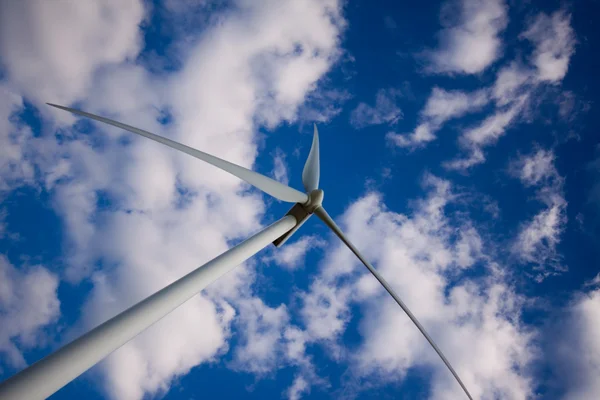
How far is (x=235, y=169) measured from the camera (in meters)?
14.0

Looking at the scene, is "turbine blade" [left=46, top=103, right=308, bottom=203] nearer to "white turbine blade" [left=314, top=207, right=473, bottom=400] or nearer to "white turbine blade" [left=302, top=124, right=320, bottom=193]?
"white turbine blade" [left=314, top=207, right=473, bottom=400]

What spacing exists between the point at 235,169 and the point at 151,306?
22.3 feet

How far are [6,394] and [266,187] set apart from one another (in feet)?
33.9

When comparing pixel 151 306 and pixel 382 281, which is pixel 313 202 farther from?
pixel 151 306

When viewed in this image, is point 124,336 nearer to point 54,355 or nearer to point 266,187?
point 54,355

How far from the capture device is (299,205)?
55.5ft

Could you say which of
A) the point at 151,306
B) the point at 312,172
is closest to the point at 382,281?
the point at 312,172

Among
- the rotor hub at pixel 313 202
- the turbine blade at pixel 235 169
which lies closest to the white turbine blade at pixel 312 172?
the rotor hub at pixel 313 202

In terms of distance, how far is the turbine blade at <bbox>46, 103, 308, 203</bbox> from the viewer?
12.1m

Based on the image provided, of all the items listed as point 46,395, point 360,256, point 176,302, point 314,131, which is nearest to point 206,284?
point 176,302

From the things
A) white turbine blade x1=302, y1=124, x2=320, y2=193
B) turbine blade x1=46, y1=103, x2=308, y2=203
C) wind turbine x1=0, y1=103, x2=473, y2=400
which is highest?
white turbine blade x1=302, y1=124, x2=320, y2=193

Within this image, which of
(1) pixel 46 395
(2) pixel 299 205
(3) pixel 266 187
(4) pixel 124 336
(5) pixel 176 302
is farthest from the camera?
(2) pixel 299 205

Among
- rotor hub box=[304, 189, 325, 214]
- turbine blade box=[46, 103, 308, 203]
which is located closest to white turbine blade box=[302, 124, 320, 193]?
rotor hub box=[304, 189, 325, 214]

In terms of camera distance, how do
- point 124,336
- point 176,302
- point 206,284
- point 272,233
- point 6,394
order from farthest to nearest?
point 272,233
point 206,284
point 176,302
point 124,336
point 6,394
